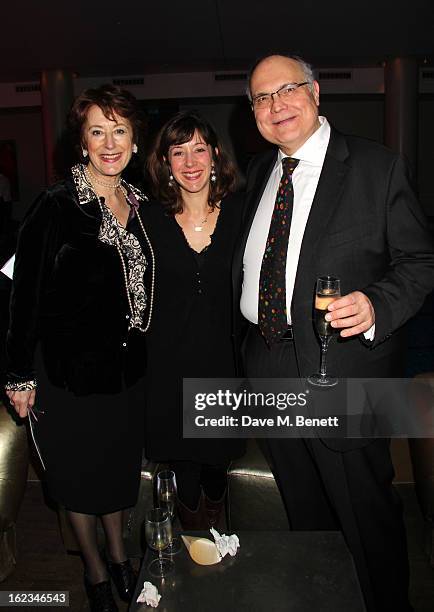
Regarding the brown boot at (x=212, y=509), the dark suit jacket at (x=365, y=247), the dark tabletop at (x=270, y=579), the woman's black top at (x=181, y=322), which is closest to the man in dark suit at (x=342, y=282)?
the dark suit jacket at (x=365, y=247)

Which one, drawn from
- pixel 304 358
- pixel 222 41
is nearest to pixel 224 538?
pixel 304 358

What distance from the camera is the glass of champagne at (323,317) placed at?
5.30 ft

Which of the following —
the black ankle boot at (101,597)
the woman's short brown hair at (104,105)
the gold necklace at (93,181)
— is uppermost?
the woman's short brown hair at (104,105)

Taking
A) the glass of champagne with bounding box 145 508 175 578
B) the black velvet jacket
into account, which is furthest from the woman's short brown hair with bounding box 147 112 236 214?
the glass of champagne with bounding box 145 508 175 578

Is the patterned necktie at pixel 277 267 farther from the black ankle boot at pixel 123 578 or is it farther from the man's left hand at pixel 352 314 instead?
the black ankle boot at pixel 123 578

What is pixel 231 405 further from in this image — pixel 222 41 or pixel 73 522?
pixel 222 41

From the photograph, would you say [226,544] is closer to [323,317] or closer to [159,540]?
[159,540]

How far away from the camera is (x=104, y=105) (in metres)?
1.98

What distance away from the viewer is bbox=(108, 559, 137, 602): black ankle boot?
7.04 feet

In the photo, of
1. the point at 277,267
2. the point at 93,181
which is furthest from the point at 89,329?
the point at 277,267

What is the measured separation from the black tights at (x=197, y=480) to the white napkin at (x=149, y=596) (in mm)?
818

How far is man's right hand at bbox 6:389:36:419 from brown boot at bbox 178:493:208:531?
83cm

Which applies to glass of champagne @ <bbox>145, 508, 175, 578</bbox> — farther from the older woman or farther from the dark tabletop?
the older woman

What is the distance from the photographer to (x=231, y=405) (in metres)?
2.32
